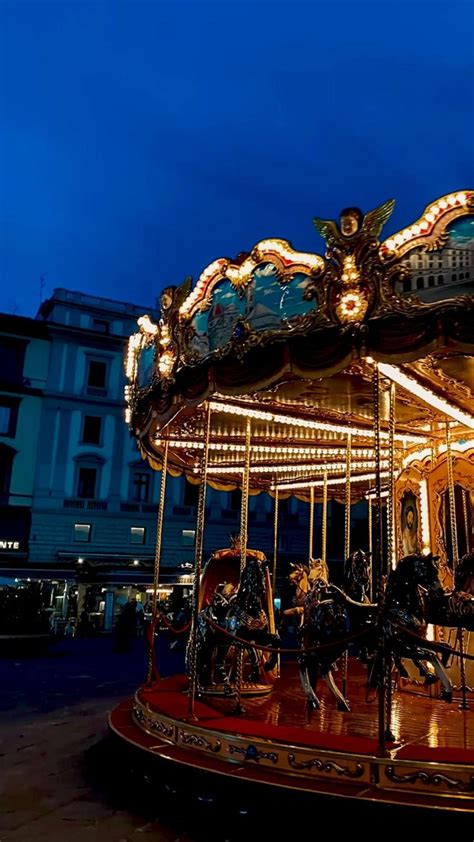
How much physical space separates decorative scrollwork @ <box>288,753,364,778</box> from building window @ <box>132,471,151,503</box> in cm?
2500

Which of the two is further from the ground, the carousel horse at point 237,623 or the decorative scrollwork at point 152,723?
the carousel horse at point 237,623

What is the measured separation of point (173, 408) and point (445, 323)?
3329mm

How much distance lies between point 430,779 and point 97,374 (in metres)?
27.8

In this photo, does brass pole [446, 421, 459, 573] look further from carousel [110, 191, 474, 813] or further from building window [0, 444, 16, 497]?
building window [0, 444, 16, 497]

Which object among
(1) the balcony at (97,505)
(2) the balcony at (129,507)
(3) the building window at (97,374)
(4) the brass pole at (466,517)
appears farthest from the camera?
(3) the building window at (97,374)

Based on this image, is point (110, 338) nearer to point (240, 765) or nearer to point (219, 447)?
point (219, 447)

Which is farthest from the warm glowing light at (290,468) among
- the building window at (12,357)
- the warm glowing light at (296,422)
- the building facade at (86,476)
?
the building window at (12,357)

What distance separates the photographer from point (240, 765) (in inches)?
197

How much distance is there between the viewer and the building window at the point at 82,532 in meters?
27.8

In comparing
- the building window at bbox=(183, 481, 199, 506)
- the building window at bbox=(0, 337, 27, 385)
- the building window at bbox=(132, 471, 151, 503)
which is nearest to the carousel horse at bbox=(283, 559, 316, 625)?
the building window at bbox=(132, 471, 151, 503)

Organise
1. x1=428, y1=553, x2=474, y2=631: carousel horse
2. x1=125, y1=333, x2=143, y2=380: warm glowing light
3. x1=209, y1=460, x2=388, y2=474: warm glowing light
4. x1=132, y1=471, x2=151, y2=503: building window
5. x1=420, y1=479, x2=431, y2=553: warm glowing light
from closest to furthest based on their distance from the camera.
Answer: x1=428, y1=553, x2=474, y2=631: carousel horse < x1=125, y1=333, x2=143, y2=380: warm glowing light < x1=420, y1=479, x2=431, y2=553: warm glowing light < x1=209, y1=460, x2=388, y2=474: warm glowing light < x1=132, y1=471, x2=151, y2=503: building window

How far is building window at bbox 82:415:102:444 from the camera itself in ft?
97.1

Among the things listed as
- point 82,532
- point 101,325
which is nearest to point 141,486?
point 82,532

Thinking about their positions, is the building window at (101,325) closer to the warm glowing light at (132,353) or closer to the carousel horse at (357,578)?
the warm glowing light at (132,353)
